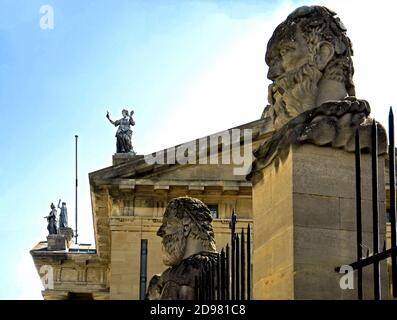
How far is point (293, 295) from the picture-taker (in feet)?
27.9

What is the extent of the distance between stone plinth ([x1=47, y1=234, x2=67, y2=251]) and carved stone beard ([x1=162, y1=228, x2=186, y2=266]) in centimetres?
4081

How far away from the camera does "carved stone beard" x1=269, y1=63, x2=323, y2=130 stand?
9.39 metres

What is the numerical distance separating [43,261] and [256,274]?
42664mm

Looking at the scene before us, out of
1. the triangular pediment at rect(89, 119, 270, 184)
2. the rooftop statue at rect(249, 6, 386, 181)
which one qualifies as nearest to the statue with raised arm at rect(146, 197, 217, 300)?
the rooftop statue at rect(249, 6, 386, 181)

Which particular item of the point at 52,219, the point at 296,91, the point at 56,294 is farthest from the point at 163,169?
the point at 296,91

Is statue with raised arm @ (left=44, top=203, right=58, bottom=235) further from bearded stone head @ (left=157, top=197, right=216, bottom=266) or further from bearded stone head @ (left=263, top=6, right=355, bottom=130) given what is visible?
bearded stone head @ (left=263, top=6, right=355, bottom=130)

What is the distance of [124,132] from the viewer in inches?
1895

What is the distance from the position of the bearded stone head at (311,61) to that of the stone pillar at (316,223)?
0.63m

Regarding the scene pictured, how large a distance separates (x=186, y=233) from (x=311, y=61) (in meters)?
2.90

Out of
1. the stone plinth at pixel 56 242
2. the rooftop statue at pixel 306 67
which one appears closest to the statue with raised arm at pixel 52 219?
the stone plinth at pixel 56 242

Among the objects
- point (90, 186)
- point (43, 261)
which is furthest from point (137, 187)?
point (43, 261)

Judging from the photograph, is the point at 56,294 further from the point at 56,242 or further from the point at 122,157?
the point at 122,157

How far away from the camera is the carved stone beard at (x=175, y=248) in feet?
38.9

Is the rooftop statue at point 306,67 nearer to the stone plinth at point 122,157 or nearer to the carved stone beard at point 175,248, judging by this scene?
the carved stone beard at point 175,248
